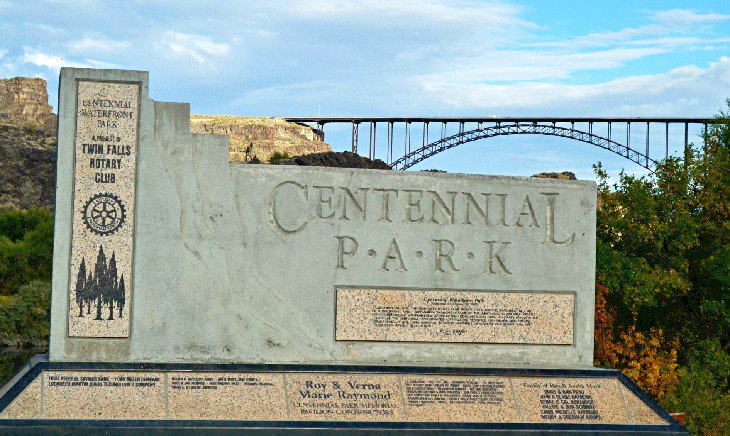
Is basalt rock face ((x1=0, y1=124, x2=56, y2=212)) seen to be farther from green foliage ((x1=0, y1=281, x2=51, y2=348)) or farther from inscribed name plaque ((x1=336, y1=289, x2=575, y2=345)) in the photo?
inscribed name plaque ((x1=336, y1=289, x2=575, y2=345))

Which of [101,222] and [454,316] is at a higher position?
[101,222]

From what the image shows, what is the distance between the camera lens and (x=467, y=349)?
12.0 m

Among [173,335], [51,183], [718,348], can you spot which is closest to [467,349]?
[173,335]

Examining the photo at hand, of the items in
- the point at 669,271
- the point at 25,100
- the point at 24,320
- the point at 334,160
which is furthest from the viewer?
the point at 25,100

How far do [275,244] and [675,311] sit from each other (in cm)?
1248

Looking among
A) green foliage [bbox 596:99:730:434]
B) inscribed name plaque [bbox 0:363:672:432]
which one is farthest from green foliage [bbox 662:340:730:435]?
inscribed name plaque [bbox 0:363:672:432]

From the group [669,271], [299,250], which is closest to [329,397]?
[299,250]

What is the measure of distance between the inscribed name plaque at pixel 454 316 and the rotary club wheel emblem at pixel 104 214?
255cm

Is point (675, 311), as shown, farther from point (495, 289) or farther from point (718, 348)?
point (495, 289)

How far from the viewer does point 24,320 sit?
102ft

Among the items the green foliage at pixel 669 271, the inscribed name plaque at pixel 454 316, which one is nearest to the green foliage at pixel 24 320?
the green foliage at pixel 669 271

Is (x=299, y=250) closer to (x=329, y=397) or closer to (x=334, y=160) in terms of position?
(x=329, y=397)

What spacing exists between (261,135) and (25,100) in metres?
20.6

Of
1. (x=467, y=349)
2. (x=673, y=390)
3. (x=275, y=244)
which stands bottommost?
(x=673, y=390)
